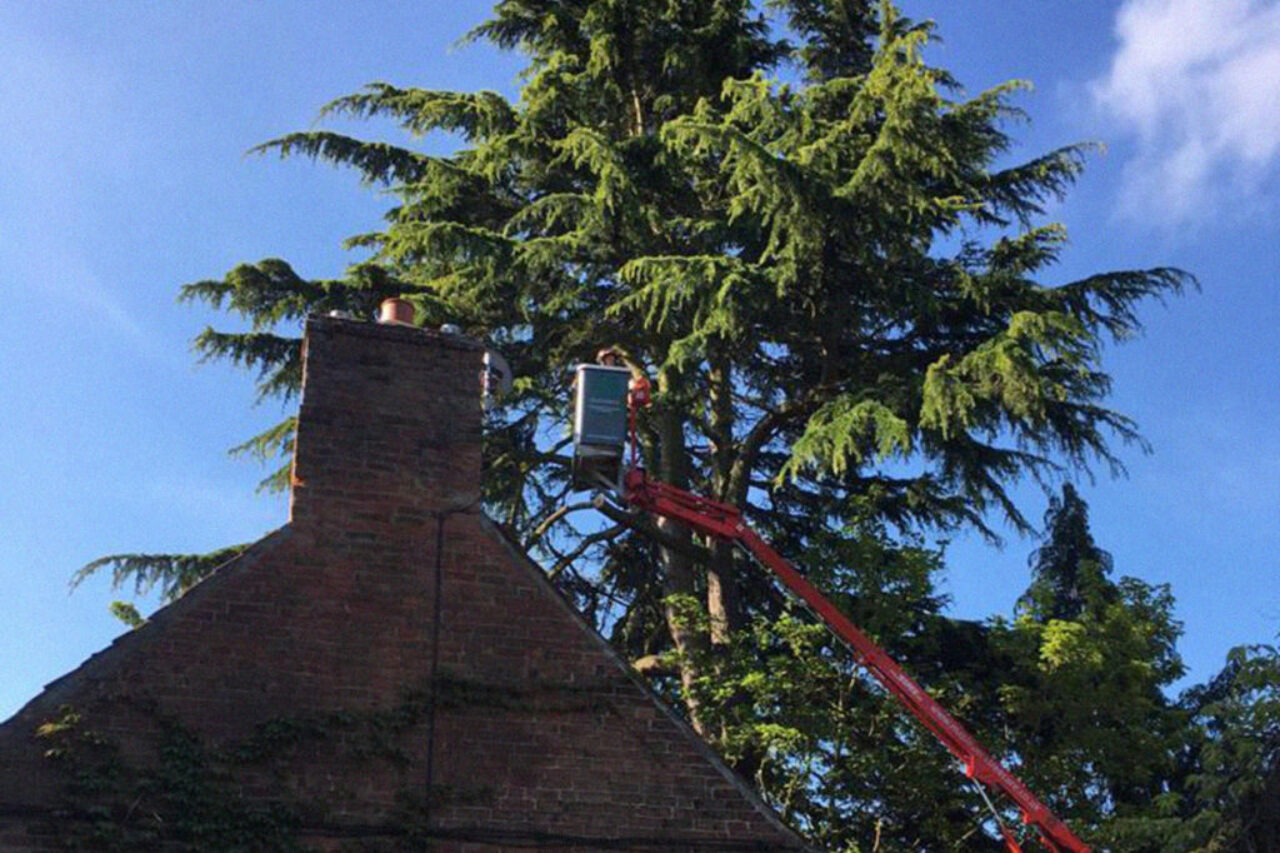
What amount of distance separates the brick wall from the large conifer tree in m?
7.00

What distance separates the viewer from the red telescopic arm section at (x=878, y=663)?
14.1 metres

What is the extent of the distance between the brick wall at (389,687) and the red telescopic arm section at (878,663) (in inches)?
178

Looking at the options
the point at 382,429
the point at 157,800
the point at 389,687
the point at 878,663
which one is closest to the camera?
the point at 157,800

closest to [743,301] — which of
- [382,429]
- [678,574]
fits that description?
[678,574]

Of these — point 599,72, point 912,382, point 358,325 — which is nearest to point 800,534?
point 912,382

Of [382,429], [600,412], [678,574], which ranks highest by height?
[678,574]

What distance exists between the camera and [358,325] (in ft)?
31.9

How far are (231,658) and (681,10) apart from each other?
15408mm

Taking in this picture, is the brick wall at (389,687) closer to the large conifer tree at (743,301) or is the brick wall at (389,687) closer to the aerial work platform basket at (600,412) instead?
the aerial work platform basket at (600,412)

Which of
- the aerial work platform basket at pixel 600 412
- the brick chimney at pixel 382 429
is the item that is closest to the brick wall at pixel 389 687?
the brick chimney at pixel 382 429

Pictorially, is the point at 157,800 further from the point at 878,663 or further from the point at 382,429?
the point at 878,663

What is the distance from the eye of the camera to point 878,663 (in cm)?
1483

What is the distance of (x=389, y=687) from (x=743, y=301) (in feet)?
32.0

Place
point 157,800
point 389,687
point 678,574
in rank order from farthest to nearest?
point 678,574
point 389,687
point 157,800
